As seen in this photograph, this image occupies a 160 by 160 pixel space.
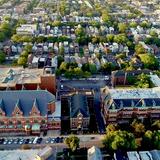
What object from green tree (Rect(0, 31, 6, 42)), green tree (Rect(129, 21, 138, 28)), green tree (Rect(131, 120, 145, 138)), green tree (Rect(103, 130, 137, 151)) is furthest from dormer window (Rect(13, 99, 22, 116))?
green tree (Rect(129, 21, 138, 28))

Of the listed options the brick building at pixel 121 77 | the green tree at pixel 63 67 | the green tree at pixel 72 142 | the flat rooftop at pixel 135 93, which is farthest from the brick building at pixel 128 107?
the green tree at pixel 63 67

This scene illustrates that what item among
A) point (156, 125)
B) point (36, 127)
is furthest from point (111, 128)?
point (36, 127)

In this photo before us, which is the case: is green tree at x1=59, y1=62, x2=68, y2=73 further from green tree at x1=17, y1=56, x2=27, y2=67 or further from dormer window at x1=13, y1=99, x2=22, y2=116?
dormer window at x1=13, y1=99, x2=22, y2=116

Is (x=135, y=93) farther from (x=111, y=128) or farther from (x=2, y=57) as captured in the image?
(x=2, y=57)

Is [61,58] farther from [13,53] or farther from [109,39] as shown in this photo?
[109,39]

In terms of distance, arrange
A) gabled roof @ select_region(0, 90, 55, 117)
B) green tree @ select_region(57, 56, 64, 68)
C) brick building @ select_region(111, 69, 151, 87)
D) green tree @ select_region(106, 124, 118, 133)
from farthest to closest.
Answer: green tree @ select_region(57, 56, 64, 68) < brick building @ select_region(111, 69, 151, 87) < gabled roof @ select_region(0, 90, 55, 117) < green tree @ select_region(106, 124, 118, 133)

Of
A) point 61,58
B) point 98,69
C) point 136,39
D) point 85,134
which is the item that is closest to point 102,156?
point 85,134

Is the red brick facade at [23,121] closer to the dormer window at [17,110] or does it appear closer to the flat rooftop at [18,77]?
the dormer window at [17,110]
